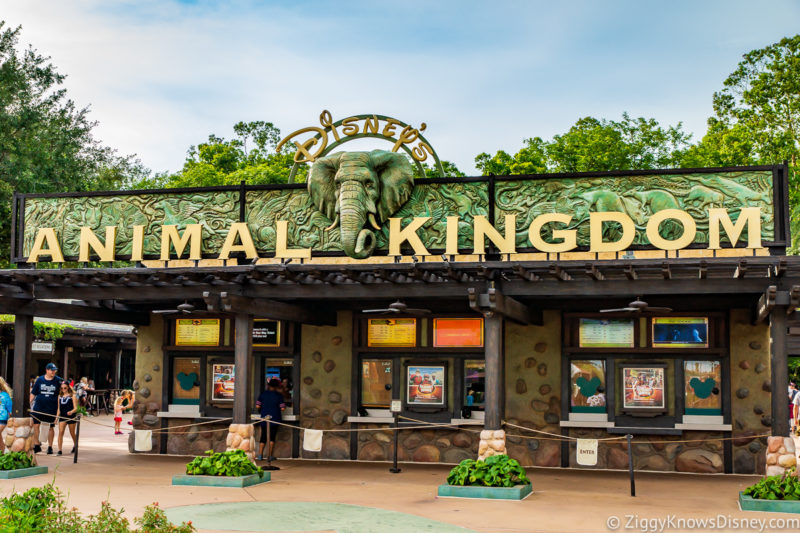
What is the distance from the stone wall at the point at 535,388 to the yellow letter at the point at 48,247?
855 centimetres

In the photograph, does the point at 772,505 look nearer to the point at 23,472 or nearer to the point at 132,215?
the point at 23,472

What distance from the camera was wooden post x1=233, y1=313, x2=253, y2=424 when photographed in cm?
1496

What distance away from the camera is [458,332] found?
1745 centimetres

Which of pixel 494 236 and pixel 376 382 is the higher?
pixel 494 236

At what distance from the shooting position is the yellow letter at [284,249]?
51.4ft

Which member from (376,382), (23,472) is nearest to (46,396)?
(23,472)

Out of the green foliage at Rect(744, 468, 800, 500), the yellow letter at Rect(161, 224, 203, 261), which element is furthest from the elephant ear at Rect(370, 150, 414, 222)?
the green foliage at Rect(744, 468, 800, 500)

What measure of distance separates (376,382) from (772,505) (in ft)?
26.7

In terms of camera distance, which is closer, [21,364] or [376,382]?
[21,364]

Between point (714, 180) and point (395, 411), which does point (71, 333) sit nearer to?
point (395, 411)

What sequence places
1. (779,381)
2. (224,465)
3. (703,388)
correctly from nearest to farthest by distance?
(779,381) < (224,465) < (703,388)

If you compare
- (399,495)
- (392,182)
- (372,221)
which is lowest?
(399,495)

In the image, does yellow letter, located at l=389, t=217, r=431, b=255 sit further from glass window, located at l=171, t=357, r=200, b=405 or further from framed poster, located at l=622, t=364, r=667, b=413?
glass window, located at l=171, t=357, r=200, b=405

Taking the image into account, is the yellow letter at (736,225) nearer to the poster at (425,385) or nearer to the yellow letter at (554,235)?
the yellow letter at (554,235)
